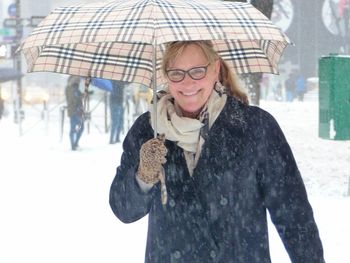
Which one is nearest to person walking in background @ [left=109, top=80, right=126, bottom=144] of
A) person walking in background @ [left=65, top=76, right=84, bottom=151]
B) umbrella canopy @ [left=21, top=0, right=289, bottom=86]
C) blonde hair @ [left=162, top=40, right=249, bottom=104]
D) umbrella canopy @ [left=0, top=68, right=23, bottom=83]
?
person walking in background @ [left=65, top=76, right=84, bottom=151]

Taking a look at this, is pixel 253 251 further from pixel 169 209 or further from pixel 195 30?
pixel 195 30

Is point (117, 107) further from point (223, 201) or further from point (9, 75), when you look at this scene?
point (223, 201)

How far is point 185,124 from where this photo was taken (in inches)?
119

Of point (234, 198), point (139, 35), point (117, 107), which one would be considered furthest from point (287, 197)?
point (117, 107)

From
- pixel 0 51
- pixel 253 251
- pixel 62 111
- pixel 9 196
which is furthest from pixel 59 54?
pixel 0 51

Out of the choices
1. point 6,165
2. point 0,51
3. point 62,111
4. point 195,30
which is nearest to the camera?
point 195,30

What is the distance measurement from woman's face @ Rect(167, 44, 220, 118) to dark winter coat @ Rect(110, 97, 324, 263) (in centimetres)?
11

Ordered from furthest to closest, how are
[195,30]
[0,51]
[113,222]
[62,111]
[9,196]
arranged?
1. [0,51]
2. [62,111]
3. [9,196]
4. [113,222]
5. [195,30]

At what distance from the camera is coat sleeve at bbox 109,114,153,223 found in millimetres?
3070

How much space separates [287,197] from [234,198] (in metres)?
0.22

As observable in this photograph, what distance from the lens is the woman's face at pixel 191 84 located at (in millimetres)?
3043

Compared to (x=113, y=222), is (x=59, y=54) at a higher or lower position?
higher

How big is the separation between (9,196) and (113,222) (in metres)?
2.38

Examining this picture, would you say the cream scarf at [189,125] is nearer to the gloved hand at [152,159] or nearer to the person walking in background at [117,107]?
the gloved hand at [152,159]
